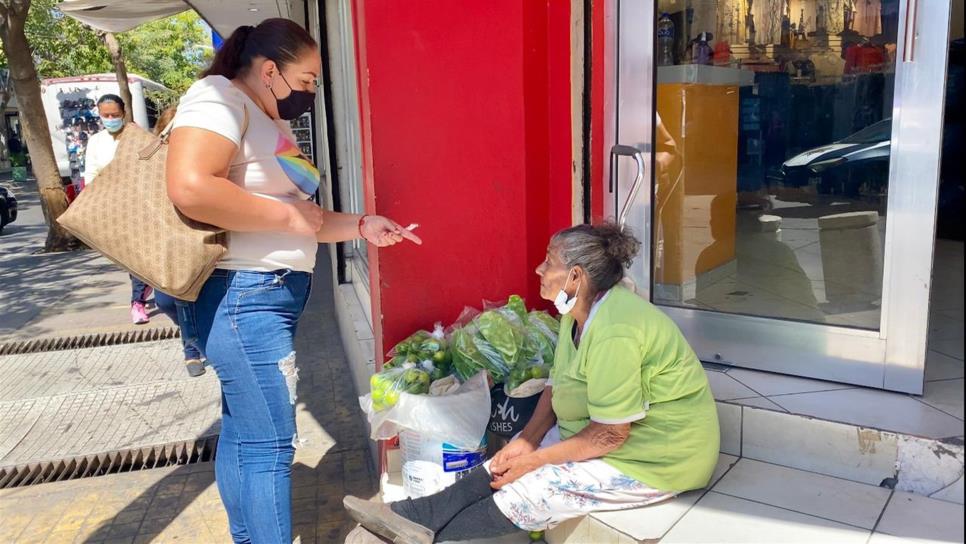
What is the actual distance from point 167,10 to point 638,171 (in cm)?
638

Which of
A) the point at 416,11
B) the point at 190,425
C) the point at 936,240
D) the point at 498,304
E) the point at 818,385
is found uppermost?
the point at 416,11

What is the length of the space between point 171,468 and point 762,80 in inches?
128

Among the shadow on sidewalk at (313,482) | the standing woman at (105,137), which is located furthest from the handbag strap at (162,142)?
the standing woman at (105,137)

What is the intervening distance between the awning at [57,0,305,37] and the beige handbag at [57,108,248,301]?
15.6ft

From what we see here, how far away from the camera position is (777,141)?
3135 mm

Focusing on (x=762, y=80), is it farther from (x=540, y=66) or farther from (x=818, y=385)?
(x=818, y=385)

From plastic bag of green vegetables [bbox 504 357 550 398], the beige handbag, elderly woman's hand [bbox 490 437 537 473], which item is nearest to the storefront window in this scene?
plastic bag of green vegetables [bbox 504 357 550 398]

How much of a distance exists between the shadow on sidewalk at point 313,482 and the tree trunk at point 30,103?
641cm

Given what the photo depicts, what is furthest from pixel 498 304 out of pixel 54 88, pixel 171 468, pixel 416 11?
pixel 54 88

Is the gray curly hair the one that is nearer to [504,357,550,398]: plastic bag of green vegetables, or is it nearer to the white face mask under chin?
the white face mask under chin

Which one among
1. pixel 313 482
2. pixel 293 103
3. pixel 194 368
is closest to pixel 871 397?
pixel 293 103

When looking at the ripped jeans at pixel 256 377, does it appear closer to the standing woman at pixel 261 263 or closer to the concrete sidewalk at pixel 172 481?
the standing woman at pixel 261 263

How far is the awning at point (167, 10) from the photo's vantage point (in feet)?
22.0

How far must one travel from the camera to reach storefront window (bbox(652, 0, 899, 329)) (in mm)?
2795
